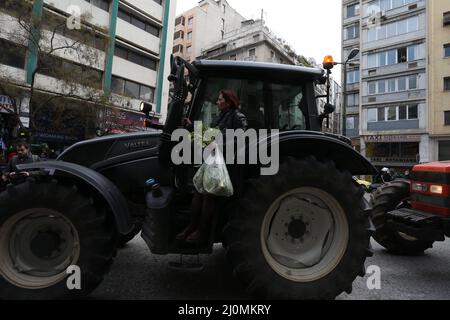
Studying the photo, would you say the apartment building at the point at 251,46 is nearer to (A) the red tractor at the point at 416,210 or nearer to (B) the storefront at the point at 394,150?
(B) the storefront at the point at 394,150

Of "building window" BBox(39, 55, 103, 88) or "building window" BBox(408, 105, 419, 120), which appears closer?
"building window" BBox(39, 55, 103, 88)

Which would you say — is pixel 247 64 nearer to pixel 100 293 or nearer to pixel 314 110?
pixel 314 110

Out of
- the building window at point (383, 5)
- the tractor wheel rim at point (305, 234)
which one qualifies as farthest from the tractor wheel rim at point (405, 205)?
the building window at point (383, 5)

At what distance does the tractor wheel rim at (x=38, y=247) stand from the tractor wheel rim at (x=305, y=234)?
6.01 ft

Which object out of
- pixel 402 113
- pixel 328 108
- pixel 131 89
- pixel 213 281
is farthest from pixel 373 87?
pixel 213 281

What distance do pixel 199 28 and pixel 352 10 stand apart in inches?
892

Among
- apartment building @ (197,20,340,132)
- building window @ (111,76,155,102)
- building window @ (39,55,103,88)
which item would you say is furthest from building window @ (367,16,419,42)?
building window @ (39,55,103,88)

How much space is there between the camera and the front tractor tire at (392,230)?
16.6 ft

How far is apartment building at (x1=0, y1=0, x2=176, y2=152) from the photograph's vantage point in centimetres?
1523

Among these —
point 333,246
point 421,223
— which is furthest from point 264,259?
point 421,223

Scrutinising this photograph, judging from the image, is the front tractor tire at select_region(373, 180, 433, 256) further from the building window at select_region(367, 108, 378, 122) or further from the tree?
the building window at select_region(367, 108, 378, 122)

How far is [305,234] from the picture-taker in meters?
3.29
